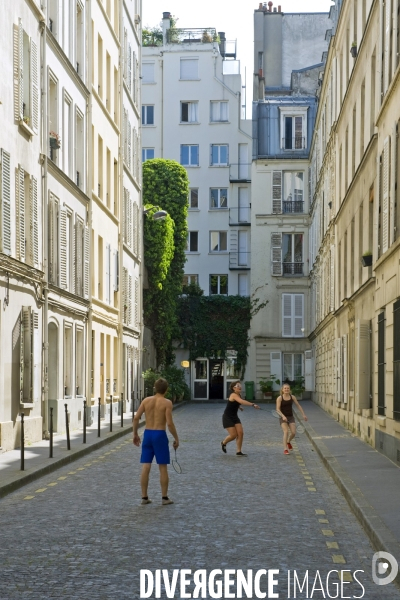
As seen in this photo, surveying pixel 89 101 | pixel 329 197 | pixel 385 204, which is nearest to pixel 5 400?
pixel 385 204

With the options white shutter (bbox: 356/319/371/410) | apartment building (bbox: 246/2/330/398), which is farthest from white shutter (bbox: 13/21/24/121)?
apartment building (bbox: 246/2/330/398)

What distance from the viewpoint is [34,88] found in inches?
998

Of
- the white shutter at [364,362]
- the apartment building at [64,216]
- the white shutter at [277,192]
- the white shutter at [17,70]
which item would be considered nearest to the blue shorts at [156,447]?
the apartment building at [64,216]

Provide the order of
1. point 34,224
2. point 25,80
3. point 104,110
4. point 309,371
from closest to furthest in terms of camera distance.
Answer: point 25,80
point 34,224
point 104,110
point 309,371

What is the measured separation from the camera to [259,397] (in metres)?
60.2

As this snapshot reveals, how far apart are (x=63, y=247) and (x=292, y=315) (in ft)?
104

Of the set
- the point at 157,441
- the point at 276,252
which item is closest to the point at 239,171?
the point at 276,252

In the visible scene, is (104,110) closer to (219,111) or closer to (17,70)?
(17,70)

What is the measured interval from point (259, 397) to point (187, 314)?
21.1 ft

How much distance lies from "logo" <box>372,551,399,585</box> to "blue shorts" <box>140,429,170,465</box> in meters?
4.46

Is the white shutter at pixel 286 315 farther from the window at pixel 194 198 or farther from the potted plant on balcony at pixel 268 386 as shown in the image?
the window at pixel 194 198

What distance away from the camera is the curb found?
9.92 metres

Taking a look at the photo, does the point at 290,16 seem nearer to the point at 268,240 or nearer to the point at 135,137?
the point at 268,240

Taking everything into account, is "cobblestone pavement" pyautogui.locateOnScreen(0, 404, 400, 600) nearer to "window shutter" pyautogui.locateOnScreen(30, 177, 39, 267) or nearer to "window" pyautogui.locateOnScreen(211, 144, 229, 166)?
"window shutter" pyautogui.locateOnScreen(30, 177, 39, 267)
